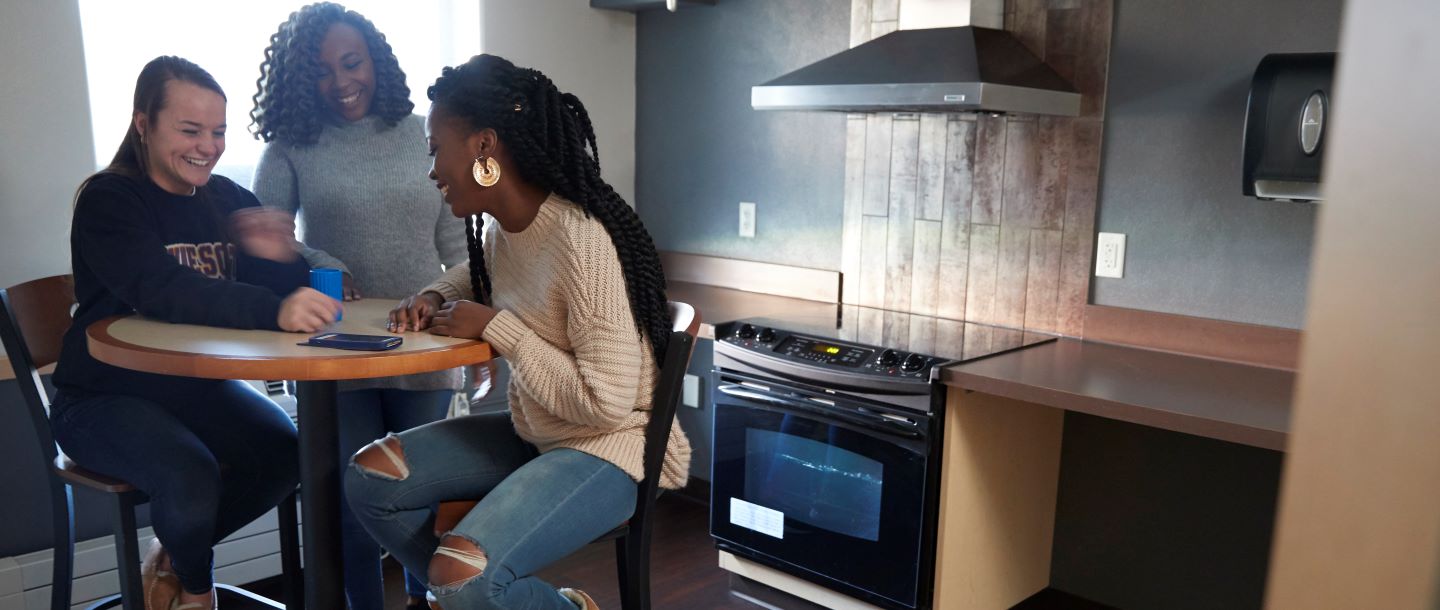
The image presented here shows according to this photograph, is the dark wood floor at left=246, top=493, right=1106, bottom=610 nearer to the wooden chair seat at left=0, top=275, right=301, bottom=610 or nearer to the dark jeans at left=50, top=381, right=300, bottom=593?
the wooden chair seat at left=0, top=275, right=301, bottom=610

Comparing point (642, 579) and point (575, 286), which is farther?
point (642, 579)

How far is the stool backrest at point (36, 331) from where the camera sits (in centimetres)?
194

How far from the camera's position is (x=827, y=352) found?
2613mm

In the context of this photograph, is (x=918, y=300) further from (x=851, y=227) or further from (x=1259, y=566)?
(x=1259, y=566)

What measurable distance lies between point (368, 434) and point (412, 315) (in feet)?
1.81

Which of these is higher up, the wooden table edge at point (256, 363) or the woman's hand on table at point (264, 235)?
the woman's hand on table at point (264, 235)

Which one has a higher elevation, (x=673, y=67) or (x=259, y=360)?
(x=673, y=67)

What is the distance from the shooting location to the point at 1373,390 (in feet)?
1.06

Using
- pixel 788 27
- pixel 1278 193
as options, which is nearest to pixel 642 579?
pixel 1278 193

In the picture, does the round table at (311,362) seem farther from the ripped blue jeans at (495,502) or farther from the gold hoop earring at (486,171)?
the gold hoop earring at (486,171)

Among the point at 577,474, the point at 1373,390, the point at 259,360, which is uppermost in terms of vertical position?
the point at 1373,390

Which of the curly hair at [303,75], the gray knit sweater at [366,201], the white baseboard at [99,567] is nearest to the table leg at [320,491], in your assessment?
the gray knit sweater at [366,201]

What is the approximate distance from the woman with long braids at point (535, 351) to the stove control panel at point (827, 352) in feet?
2.74

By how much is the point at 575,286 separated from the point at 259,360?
18.0 inches
